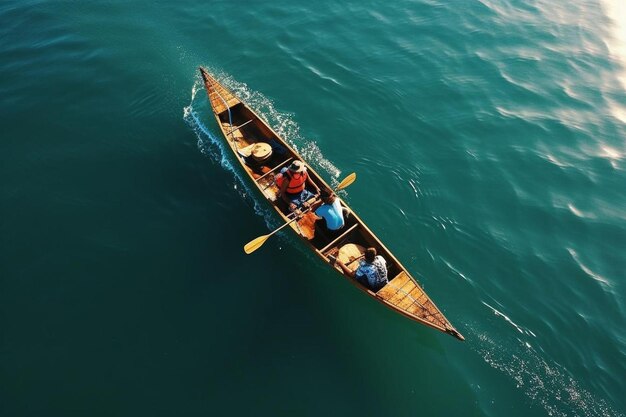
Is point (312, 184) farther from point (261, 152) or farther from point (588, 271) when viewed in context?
point (588, 271)

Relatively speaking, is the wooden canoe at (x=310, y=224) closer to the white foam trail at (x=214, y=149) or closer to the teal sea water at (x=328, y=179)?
the white foam trail at (x=214, y=149)

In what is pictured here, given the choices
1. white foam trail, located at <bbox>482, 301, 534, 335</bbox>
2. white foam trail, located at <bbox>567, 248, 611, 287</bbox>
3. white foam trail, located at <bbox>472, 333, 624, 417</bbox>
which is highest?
white foam trail, located at <bbox>567, 248, 611, 287</bbox>

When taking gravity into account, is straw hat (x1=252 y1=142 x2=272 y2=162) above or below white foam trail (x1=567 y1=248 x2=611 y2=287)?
above

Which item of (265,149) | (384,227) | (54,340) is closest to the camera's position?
(54,340)

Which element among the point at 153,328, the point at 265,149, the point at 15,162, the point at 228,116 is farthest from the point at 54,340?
the point at 228,116

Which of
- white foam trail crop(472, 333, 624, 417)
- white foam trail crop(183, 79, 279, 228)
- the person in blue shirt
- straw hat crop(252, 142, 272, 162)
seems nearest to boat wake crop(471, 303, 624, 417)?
white foam trail crop(472, 333, 624, 417)

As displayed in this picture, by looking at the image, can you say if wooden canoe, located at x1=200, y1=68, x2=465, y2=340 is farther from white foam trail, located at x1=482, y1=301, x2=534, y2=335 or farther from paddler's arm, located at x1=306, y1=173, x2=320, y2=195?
white foam trail, located at x1=482, y1=301, x2=534, y2=335

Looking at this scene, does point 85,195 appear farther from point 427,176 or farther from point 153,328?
point 427,176
